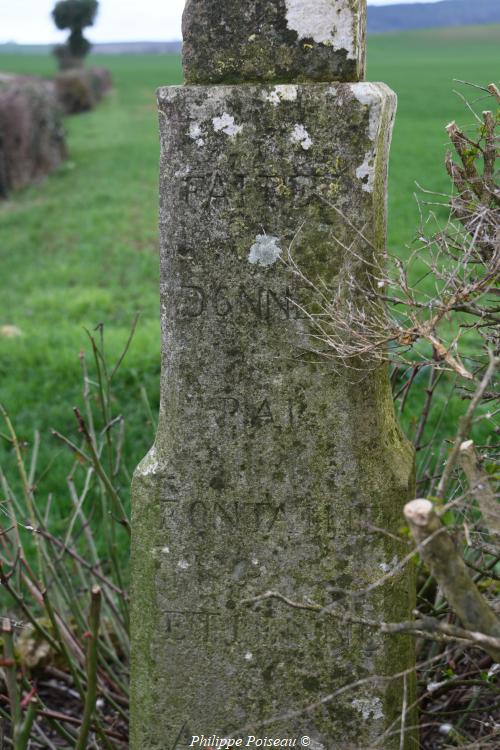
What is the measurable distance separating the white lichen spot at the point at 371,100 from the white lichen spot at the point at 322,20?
15 cm

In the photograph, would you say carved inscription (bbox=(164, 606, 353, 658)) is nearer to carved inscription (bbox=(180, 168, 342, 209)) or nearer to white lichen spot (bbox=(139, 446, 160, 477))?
white lichen spot (bbox=(139, 446, 160, 477))

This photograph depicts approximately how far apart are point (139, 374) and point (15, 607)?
2.39 m

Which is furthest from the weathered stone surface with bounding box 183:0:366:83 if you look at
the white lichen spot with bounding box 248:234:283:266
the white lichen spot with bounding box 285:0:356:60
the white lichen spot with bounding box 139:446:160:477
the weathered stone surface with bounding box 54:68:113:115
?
the weathered stone surface with bounding box 54:68:113:115

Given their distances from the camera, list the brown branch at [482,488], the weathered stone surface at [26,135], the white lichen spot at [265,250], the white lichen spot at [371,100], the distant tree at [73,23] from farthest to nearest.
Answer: the distant tree at [73,23], the weathered stone surface at [26,135], the white lichen spot at [265,250], the white lichen spot at [371,100], the brown branch at [482,488]

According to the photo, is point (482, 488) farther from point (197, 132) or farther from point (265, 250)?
point (197, 132)

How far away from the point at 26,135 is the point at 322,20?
15786 mm

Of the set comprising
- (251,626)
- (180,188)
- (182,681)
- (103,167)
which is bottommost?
(103,167)

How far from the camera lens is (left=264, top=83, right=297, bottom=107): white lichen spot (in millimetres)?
2373

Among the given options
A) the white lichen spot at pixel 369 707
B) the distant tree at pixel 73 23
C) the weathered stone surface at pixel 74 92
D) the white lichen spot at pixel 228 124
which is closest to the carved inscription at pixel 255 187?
the white lichen spot at pixel 228 124

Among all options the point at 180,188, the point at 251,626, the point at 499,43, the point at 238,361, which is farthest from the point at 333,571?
the point at 499,43

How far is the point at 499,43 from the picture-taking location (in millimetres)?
56125

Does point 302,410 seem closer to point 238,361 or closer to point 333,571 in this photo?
point 238,361

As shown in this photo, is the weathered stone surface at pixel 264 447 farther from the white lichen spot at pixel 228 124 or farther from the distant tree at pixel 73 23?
the distant tree at pixel 73 23

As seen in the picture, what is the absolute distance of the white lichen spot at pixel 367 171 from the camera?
7.83 ft
